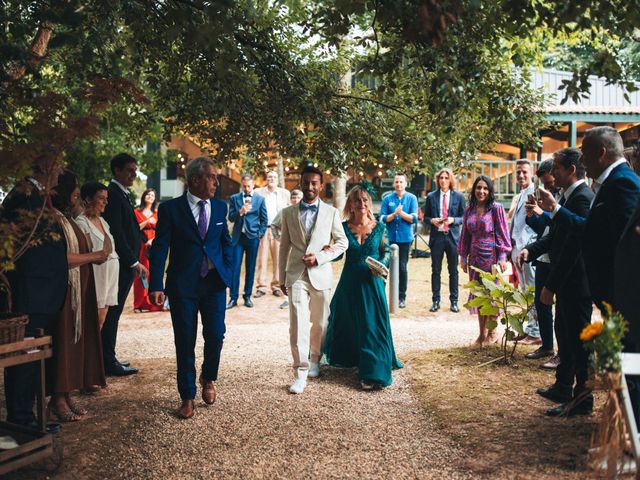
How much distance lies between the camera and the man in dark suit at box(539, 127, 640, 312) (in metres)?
4.38

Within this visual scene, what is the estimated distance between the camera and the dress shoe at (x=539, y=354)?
7375 millimetres

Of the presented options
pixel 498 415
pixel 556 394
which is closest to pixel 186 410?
pixel 498 415

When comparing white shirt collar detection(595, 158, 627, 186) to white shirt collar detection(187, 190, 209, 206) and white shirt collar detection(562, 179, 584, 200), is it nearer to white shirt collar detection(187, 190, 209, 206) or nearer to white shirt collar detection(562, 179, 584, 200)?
white shirt collar detection(562, 179, 584, 200)

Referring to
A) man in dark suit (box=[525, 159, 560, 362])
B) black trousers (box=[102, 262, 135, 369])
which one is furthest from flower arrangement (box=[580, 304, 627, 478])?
black trousers (box=[102, 262, 135, 369])

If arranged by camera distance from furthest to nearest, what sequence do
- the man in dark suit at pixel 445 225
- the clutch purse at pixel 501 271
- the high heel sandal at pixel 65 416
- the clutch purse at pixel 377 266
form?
the man in dark suit at pixel 445 225
the clutch purse at pixel 501 271
the clutch purse at pixel 377 266
the high heel sandal at pixel 65 416

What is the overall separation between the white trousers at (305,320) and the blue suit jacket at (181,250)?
3.11ft

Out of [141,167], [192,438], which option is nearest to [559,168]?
[192,438]

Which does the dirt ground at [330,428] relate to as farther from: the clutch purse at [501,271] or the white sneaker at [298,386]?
the clutch purse at [501,271]

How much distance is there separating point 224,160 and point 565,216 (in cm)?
382

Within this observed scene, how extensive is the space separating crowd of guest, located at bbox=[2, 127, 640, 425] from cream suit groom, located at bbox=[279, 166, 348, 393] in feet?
0.07

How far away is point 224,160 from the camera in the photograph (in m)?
7.39

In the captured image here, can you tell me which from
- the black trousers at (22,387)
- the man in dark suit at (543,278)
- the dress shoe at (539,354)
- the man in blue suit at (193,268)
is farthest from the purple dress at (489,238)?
the black trousers at (22,387)

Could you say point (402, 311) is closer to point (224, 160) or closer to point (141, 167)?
point (224, 160)

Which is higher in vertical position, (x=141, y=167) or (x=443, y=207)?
(x=141, y=167)
